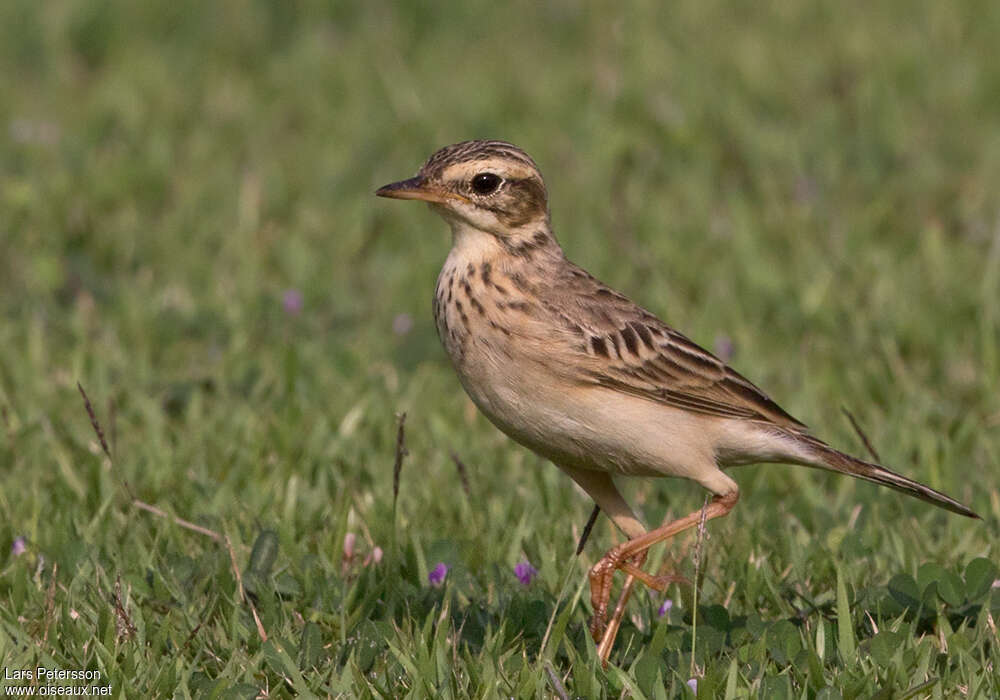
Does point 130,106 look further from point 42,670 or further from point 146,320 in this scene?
point 42,670

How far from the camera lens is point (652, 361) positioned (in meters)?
5.83

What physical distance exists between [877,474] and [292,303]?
13.5ft

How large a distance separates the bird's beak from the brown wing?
0.50 metres

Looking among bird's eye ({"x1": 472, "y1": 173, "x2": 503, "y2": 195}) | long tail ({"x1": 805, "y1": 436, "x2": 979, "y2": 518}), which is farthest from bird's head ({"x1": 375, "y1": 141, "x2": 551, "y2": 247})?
long tail ({"x1": 805, "y1": 436, "x2": 979, "y2": 518})

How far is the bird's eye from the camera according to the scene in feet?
19.4

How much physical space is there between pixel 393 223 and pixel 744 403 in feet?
15.7

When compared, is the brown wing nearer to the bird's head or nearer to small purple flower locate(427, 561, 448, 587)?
the bird's head

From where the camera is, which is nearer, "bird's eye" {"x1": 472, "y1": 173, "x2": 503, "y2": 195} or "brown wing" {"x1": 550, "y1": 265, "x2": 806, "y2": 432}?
"brown wing" {"x1": 550, "y1": 265, "x2": 806, "y2": 432}

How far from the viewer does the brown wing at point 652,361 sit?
18.8ft

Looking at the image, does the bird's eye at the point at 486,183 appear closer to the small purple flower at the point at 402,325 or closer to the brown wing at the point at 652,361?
the brown wing at the point at 652,361

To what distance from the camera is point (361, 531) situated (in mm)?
6605

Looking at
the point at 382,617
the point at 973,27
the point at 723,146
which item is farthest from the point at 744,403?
the point at 973,27

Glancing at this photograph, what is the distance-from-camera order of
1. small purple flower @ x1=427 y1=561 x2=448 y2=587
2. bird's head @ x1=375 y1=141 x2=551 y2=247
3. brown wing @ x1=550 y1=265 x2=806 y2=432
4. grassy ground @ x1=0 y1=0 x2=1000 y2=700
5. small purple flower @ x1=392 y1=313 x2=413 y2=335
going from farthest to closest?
small purple flower @ x1=392 y1=313 x2=413 y2=335 → small purple flower @ x1=427 y1=561 x2=448 y2=587 → bird's head @ x1=375 y1=141 x2=551 y2=247 → brown wing @ x1=550 y1=265 x2=806 y2=432 → grassy ground @ x1=0 y1=0 x2=1000 y2=700

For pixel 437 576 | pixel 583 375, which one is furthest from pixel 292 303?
pixel 583 375
